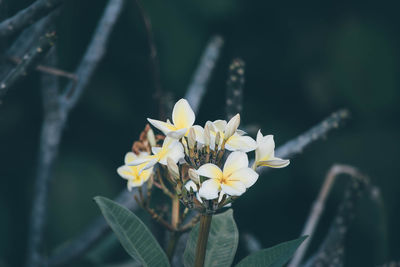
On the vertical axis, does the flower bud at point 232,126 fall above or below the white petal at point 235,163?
above

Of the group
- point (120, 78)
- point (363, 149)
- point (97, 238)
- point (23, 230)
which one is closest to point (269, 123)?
point (363, 149)

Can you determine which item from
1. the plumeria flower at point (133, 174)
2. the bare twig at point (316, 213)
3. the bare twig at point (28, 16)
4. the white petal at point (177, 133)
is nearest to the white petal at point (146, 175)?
the plumeria flower at point (133, 174)

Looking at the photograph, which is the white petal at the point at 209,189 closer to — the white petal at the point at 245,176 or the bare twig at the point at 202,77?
the white petal at the point at 245,176

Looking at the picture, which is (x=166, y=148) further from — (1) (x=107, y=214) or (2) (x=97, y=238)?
(2) (x=97, y=238)

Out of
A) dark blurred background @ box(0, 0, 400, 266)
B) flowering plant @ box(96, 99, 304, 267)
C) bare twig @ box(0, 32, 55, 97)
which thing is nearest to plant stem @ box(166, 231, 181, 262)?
flowering plant @ box(96, 99, 304, 267)

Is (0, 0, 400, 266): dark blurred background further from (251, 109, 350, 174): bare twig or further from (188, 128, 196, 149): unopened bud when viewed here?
(188, 128, 196, 149): unopened bud

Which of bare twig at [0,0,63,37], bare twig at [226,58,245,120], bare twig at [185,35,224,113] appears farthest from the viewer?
bare twig at [185,35,224,113]
